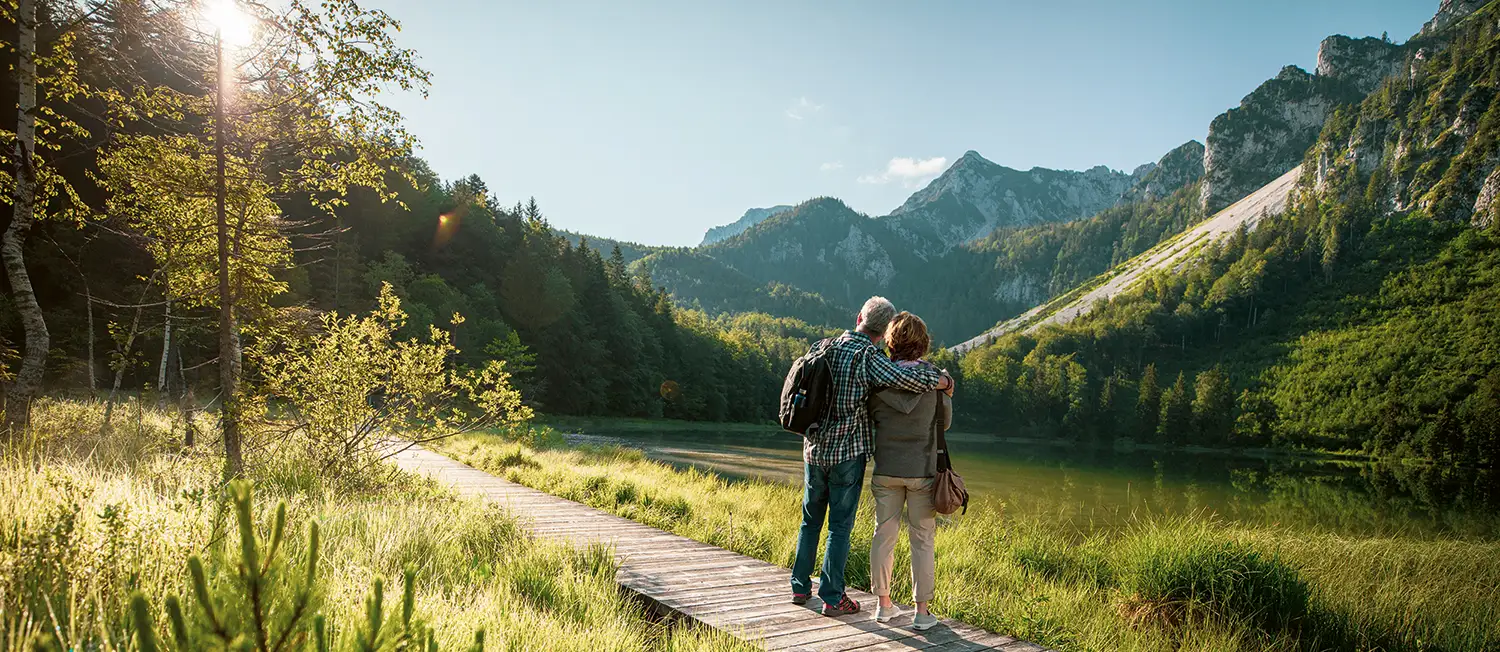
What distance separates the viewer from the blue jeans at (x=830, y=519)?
4.62 meters

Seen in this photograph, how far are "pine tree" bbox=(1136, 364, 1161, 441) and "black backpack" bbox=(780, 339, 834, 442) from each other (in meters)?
92.4

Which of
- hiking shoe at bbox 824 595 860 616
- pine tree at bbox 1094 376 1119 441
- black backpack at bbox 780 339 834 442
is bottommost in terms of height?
pine tree at bbox 1094 376 1119 441

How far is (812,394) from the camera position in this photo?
15.3 feet

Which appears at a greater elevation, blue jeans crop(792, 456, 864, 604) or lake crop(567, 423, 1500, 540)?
blue jeans crop(792, 456, 864, 604)

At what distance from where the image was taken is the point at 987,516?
34.2 ft

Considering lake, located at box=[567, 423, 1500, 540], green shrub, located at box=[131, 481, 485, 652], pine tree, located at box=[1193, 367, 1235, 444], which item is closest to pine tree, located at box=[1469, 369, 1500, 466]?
lake, located at box=[567, 423, 1500, 540]

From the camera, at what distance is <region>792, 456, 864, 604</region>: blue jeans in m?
4.62

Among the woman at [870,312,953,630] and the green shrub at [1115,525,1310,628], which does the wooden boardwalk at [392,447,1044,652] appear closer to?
the woman at [870,312,953,630]

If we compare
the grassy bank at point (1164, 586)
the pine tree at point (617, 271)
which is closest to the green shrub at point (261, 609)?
the grassy bank at point (1164, 586)

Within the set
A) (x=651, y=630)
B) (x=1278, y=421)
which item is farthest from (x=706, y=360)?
(x=651, y=630)

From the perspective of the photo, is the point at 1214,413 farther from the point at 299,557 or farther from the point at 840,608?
the point at 299,557

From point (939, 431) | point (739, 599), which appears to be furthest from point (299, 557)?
point (939, 431)

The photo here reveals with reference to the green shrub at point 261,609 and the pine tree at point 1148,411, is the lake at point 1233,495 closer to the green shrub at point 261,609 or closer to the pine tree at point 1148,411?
the green shrub at point 261,609

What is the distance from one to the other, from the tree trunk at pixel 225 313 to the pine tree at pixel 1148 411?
93.8 metres
